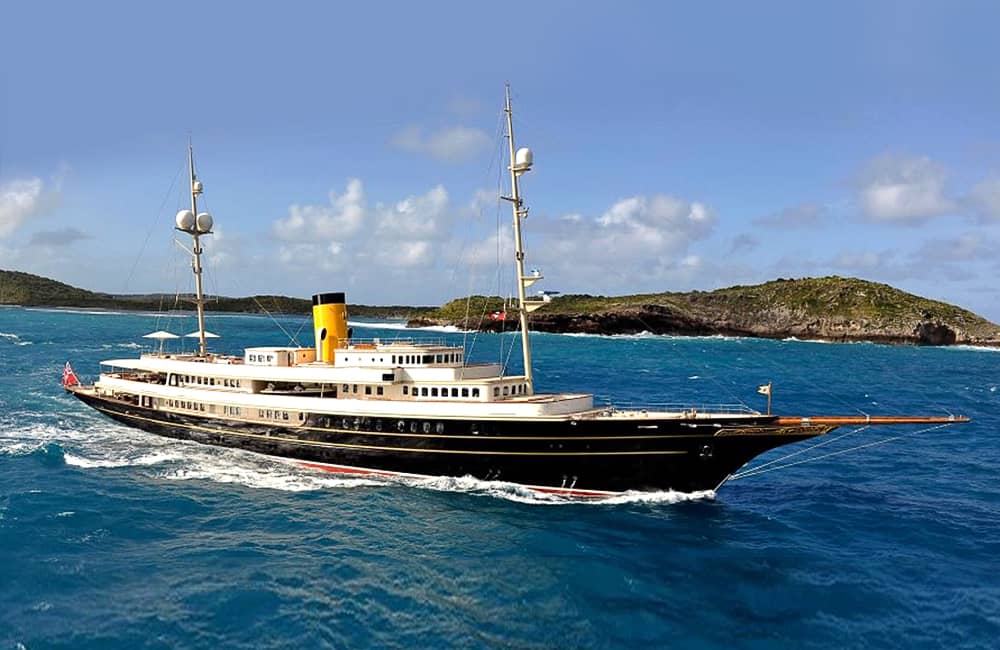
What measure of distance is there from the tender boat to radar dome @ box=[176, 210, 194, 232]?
7731 mm

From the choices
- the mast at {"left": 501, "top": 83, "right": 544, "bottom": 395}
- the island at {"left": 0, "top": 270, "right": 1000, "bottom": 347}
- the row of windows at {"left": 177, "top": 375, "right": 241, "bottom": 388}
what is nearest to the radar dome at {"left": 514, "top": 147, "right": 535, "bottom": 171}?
the mast at {"left": 501, "top": 83, "right": 544, "bottom": 395}

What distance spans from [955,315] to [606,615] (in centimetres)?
14657

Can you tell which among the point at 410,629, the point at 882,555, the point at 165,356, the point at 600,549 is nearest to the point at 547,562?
the point at 600,549

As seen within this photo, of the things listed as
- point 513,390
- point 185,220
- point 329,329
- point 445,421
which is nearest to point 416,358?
point 445,421

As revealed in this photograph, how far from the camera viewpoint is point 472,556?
67.2 feet

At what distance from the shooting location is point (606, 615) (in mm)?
17141

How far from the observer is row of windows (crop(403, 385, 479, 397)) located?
28.0 m

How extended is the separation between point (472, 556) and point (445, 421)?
728 cm

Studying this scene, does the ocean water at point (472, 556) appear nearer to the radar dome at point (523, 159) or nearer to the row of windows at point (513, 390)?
the row of windows at point (513, 390)

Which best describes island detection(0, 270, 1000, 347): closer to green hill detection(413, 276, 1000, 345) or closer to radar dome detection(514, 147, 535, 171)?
green hill detection(413, 276, 1000, 345)

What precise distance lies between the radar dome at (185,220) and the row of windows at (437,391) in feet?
57.9

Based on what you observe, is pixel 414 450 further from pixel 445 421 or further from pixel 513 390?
pixel 513 390

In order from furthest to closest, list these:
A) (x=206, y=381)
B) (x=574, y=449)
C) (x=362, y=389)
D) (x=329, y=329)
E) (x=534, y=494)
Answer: (x=206, y=381) < (x=329, y=329) < (x=362, y=389) < (x=534, y=494) < (x=574, y=449)

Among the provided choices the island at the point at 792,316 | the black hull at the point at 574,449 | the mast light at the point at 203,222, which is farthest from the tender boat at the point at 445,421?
the island at the point at 792,316
